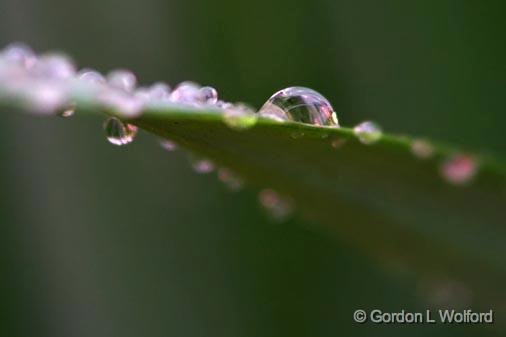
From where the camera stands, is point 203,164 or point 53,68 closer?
point 53,68

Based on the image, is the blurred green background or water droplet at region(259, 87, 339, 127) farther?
the blurred green background

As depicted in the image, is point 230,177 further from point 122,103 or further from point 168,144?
point 122,103

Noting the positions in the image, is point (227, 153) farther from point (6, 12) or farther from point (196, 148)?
point (6, 12)

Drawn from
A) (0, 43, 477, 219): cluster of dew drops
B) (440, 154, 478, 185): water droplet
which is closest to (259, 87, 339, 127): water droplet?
A: (0, 43, 477, 219): cluster of dew drops

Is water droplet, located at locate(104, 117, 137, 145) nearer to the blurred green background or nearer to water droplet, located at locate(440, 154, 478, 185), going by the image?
water droplet, located at locate(440, 154, 478, 185)

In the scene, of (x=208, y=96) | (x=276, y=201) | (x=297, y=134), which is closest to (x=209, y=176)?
(x=276, y=201)
